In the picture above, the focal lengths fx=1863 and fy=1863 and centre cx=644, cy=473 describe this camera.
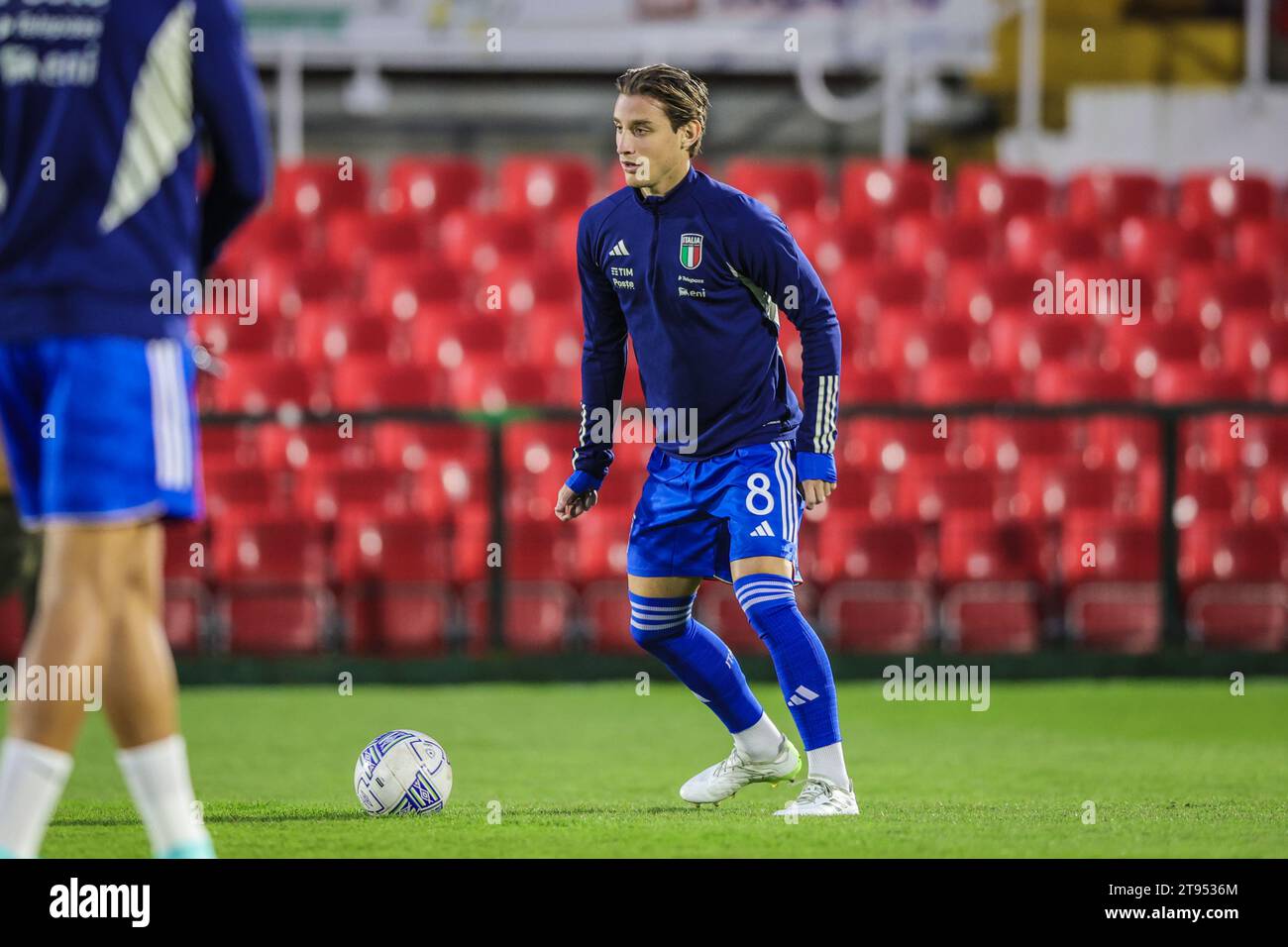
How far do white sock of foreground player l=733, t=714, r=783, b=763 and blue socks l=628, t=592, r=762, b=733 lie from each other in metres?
0.02

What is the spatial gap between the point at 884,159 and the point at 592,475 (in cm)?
889

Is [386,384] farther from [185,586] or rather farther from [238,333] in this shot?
[185,586]

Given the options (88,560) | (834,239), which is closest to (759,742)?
(88,560)

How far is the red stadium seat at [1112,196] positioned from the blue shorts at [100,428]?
10360 millimetres

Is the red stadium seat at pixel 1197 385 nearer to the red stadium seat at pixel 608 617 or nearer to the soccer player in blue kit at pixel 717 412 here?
the red stadium seat at pixel 608 617

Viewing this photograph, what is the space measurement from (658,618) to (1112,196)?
884 cm

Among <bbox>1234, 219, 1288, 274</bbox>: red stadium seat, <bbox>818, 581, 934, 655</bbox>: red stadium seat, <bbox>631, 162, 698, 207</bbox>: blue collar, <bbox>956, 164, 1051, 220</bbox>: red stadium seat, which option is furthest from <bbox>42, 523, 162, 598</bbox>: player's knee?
<bbox>1234, 219, 1288, 274</bbox>: red stadium seat

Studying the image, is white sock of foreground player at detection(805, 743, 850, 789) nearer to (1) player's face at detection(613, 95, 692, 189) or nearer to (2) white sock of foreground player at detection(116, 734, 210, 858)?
(1) player's face at detection(613, 95, 692, 189)

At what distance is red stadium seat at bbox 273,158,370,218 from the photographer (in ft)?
42.2

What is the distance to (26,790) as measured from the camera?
3498mm

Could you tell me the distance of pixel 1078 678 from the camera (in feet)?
33.2

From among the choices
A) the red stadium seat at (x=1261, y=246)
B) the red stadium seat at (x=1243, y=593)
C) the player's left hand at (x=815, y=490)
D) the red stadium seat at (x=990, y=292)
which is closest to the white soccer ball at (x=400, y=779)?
the player's left hand at (x=815, y=490)

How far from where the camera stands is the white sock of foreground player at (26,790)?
3477 mm
